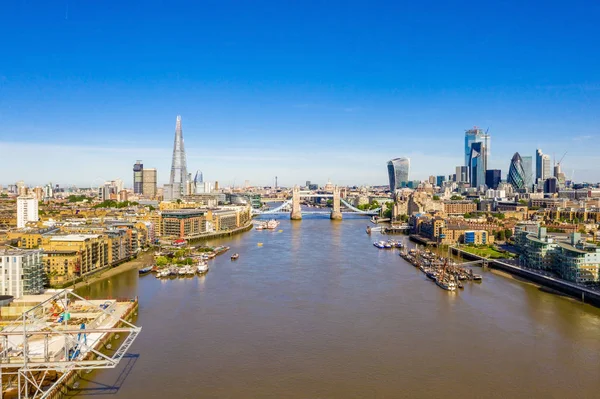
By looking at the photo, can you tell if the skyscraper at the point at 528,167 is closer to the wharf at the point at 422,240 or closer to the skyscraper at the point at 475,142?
the skyscraper at the point at 475,142

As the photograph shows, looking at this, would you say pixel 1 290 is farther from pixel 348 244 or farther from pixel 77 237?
pixel 348 244

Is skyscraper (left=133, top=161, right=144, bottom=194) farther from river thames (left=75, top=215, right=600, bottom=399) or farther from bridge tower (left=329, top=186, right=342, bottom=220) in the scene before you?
river thames (left=75, top=215, right=600, bottom=399)

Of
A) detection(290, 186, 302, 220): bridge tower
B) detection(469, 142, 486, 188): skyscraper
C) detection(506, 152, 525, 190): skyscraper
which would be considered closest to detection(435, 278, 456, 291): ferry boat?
detection(290, 186, 302, 220): bridge tower

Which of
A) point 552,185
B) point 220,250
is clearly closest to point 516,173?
point 552,185

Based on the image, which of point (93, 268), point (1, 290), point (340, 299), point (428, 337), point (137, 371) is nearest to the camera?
point (137, 371)

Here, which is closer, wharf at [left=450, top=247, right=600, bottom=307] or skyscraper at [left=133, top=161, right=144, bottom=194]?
wharf at [left=450, top=247, right=600, bottom=307]

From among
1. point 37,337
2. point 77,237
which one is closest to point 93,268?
point 77,237

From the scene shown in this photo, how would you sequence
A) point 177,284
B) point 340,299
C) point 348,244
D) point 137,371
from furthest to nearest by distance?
point 348,244
point 177,284
point 340,299
point 137,371
